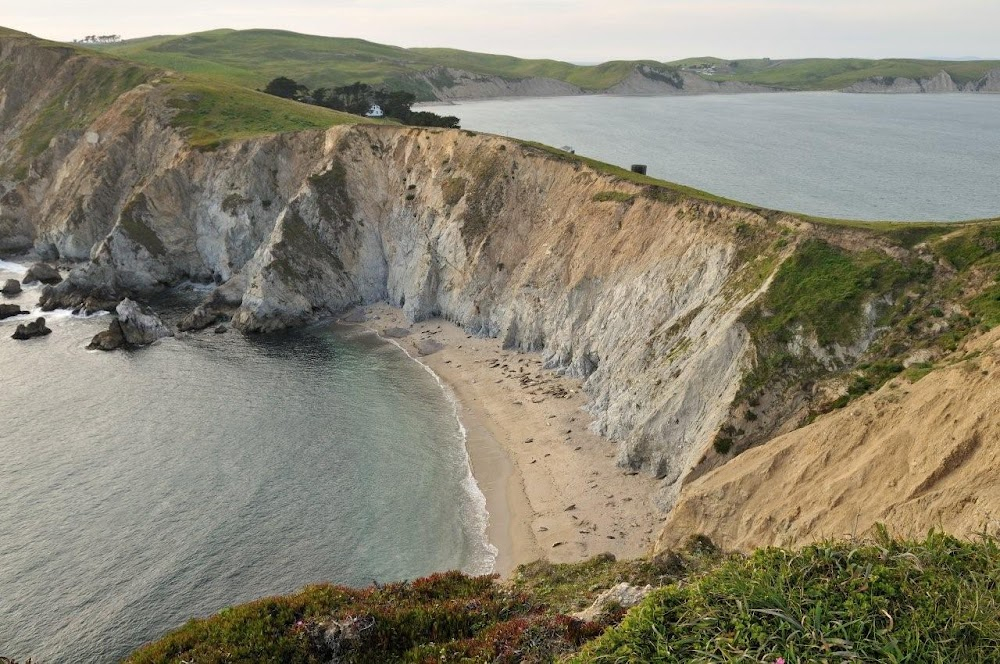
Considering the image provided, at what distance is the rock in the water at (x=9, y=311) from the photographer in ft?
224

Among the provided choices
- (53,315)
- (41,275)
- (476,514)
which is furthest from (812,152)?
(41,275)

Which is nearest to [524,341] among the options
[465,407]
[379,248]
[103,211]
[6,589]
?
[465,407]

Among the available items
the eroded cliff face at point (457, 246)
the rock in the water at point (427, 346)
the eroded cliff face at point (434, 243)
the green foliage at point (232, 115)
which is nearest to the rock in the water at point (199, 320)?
the eroded cliff face at point (457, 246)

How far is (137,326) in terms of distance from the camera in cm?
6222

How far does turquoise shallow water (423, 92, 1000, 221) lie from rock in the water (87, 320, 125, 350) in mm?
73898

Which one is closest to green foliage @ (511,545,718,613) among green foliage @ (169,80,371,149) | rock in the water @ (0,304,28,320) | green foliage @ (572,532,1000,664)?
green foliage @ (572,532,1000,664)

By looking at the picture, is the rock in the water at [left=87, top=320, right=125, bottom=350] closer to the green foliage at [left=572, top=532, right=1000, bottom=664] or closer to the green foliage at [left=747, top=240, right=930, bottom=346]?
the green foliage at [left=747, top=240, right=930, bottom=346]

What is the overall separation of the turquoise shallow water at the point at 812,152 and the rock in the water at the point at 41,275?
8390 cm

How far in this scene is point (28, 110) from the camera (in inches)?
4355

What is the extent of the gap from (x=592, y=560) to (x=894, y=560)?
17.0 m

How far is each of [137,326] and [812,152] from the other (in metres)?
121

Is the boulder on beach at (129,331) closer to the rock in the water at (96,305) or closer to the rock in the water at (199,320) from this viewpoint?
the rock in the water at (199,320)

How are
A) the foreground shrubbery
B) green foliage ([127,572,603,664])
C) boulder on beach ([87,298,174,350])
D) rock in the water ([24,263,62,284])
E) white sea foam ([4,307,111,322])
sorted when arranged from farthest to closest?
rock in the water ([24,263,62,284])
white sea foam ([4,307,111,322])
boulder on beach ([87,298,174,350])
green foliage ([127,572,603,664])
the foreground shrubbery

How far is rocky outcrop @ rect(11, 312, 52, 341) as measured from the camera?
62.8m
